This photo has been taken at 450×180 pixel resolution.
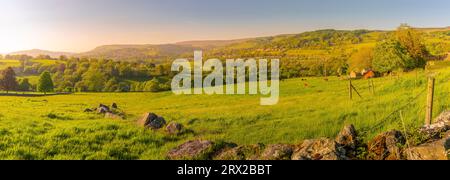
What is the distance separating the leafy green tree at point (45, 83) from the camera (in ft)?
24.6

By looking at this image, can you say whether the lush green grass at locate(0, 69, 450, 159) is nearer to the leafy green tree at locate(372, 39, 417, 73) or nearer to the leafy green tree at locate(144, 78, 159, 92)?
the leafy green tree at locate(144, 78, 159, 92)

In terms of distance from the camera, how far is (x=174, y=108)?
312 inches

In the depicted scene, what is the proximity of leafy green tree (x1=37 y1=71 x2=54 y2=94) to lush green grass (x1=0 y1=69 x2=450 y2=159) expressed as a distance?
7.6 inches

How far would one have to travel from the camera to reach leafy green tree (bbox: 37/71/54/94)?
751 centimetres

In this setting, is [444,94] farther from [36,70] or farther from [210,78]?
[36,70]

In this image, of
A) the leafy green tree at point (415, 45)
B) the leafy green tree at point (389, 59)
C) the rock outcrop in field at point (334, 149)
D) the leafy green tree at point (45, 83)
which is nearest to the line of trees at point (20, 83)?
the leafy green tree at point (45, 83)

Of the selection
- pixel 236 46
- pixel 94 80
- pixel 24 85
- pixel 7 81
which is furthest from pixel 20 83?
pixel 236 46

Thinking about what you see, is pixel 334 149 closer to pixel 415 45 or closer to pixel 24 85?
pixel 415 45

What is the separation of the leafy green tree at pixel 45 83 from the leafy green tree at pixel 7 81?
1.88 feet

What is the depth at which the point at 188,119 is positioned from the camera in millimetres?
7855

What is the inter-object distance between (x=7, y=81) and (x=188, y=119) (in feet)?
13.1

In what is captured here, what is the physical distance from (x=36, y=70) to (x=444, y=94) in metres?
10.6

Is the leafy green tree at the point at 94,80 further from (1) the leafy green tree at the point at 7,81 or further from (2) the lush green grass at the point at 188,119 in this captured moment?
(1) the leafy green tree at the point at 7,81
